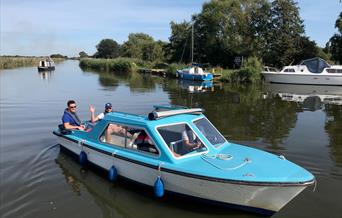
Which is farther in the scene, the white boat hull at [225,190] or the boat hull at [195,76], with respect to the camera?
the boat hull at [195,76]

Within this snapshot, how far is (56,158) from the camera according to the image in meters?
12.4

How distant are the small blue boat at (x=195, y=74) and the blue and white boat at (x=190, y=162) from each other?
4087 centimetres

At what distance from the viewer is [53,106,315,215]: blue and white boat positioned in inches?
289

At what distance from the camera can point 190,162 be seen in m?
8.25

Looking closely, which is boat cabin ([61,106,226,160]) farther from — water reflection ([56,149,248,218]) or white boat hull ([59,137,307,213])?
water reflection ([56,149,248,218])

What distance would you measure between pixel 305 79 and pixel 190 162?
133ft

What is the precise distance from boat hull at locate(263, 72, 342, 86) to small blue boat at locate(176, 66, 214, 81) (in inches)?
320

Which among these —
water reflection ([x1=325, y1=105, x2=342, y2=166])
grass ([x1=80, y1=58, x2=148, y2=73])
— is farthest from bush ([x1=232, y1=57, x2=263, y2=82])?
grass ([x1=80, y1=58, x2=148, y2=73])

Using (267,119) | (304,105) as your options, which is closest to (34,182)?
(267,119)

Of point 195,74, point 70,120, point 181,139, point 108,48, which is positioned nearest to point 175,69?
point 195,74

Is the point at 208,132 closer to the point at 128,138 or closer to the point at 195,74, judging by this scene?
the point at 128,138

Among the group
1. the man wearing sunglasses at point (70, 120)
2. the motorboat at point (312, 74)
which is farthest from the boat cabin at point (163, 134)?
the motorboat at point (312, 74)

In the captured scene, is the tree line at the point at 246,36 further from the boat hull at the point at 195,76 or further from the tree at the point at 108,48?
the tree at the point at 108,48

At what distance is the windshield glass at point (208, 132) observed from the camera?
30.4ft
